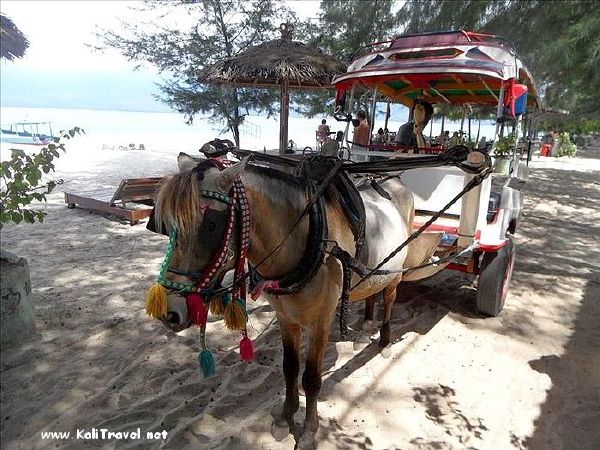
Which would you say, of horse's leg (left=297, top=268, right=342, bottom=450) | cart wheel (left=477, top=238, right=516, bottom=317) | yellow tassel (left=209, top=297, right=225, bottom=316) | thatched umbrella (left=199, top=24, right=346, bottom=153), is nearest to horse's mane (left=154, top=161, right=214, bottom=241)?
yellow tassel (left=209, top=297, right=225, bottom=316)

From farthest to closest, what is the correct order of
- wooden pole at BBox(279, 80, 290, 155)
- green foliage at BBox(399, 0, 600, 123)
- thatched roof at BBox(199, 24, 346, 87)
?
wooden pole at BBox(279, 80, 290, 155), thatched roof at BBox(199, 24, 346, 87), green foliage at BBox(399, 0, 600, 123)

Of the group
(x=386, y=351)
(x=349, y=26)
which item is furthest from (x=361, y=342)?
(x=349, y=26)

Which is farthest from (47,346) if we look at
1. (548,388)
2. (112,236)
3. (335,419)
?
(548,388)

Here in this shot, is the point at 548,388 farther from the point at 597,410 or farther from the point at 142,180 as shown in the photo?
the point at 142,180

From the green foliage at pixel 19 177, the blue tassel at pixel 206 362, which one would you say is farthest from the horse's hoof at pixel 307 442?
the green foliage at pixel 19 177

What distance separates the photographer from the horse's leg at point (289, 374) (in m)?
2.80

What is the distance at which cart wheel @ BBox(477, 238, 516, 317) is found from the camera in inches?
163

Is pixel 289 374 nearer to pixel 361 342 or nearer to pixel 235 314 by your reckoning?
pixel 235 314

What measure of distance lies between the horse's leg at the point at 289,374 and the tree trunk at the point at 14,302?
237cm

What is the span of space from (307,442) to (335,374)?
86 cm

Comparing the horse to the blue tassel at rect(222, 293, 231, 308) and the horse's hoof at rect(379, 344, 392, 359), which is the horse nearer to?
the blue tassel at rect(222, 293, 231, 308)

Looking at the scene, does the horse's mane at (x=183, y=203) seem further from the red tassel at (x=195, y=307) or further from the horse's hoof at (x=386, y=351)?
the horse's hoof at (x=386, y=351)

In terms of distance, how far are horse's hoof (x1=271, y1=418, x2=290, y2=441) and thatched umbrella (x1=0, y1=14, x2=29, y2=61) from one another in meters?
8.97

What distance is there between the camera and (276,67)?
856 cm
